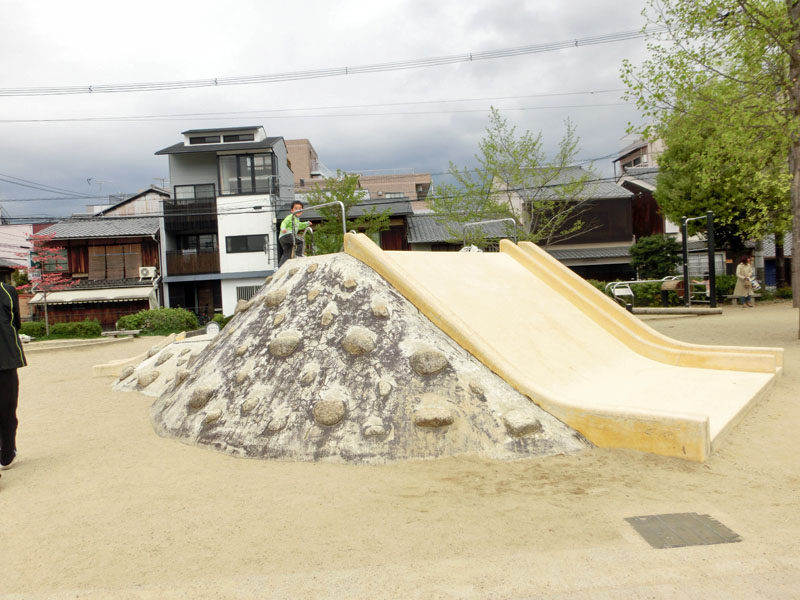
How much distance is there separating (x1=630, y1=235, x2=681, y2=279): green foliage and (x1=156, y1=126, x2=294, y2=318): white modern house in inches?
744

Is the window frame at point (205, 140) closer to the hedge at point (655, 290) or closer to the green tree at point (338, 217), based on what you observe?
the green tree at point (338, 217)

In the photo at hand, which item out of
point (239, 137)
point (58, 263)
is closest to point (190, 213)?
point (239, 137)

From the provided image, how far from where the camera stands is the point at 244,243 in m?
31.0

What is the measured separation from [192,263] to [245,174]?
5816 millimetres

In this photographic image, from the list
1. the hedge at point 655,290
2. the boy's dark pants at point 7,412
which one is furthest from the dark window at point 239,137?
the boy's dark pants at point 7,412

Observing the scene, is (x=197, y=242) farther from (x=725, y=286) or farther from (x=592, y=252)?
(x=725, y=286)

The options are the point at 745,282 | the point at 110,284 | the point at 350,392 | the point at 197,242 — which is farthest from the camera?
the point at 197,242

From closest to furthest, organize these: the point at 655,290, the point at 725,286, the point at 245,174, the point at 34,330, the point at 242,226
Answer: the point at 34,330 → the point at 655,290 → the point at 725,286 → the point at 242,226 → the point at 245,174

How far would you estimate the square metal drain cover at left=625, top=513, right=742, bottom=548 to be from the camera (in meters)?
3.22

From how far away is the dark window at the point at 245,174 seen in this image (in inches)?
1231

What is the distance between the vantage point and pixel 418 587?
9.57 ft

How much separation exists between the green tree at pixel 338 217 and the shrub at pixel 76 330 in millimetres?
10137

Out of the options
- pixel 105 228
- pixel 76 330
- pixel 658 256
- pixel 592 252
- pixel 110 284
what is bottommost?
pixel 76 330

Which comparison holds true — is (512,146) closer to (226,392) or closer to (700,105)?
(700,105)
